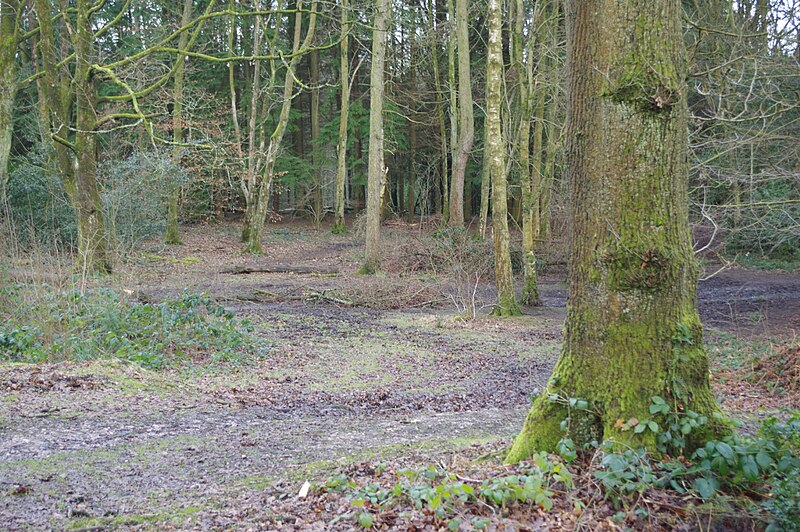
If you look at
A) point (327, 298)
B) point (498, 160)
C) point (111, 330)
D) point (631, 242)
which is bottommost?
point (327, 298)

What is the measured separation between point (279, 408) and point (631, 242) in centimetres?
426

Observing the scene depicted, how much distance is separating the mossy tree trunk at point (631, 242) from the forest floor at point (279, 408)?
0.95 m

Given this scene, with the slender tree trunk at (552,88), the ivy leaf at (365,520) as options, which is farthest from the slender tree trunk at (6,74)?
the ivy leaf at (365,520)

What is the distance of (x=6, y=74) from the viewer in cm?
1421

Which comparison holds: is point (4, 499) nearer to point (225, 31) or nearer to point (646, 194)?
point (646, 194)

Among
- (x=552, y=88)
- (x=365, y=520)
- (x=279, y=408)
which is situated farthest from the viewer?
(x=552, y=88)

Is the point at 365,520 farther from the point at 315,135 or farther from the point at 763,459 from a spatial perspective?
the point at 315,135

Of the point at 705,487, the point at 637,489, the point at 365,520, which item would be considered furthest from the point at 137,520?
the point at 705,487

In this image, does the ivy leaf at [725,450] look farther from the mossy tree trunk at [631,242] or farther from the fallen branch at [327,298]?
the fallen branch at [327,298]

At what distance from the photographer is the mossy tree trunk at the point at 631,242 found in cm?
361

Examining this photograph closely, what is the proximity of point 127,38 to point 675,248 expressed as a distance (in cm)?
3079

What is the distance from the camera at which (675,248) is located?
12.0 ft

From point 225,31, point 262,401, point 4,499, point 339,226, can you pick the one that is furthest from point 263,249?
point 4,499

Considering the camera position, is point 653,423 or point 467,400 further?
point 467,400
